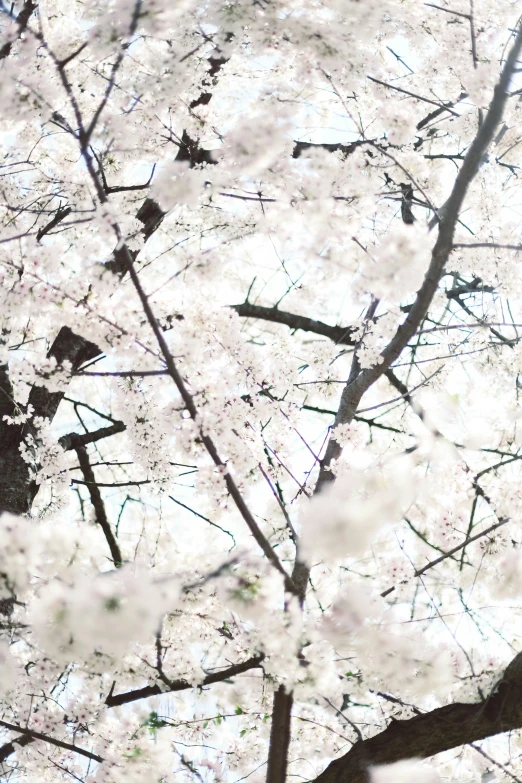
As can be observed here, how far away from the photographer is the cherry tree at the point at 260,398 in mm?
2428

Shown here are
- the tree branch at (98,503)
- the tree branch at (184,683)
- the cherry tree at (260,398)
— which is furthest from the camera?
the tree branch at (98,503)

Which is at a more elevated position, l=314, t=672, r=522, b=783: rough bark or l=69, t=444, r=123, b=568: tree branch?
l=69, t=444, r=123, b=568: tree branch

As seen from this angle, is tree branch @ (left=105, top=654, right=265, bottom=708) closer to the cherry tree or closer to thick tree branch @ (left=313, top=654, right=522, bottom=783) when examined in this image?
the cherry tree

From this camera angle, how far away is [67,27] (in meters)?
4.46

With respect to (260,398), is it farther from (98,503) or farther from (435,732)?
(98,503)

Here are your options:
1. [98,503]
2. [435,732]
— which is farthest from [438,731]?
[98,503]

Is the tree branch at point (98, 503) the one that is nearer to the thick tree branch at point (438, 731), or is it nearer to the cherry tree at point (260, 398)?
the cherry tree at point (260, 398)

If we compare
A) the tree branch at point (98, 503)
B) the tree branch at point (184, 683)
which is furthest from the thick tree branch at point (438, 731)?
the tree branch at point (98, 503)

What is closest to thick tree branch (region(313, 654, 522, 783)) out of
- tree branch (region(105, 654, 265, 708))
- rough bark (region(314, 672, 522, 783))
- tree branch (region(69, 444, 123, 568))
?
rough bark (region(314, 672, 522, 783))

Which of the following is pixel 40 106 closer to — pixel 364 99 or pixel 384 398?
pixel 364 99

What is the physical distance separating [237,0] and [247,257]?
3.06 metres

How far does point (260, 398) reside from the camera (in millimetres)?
3279

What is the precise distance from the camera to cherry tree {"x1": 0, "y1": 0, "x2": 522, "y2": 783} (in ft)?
7.97

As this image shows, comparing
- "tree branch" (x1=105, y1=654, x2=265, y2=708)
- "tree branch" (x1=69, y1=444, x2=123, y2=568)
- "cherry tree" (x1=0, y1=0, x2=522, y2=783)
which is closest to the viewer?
"cherry tree" (x1=0, y1=0, x2=522, y2=783)
